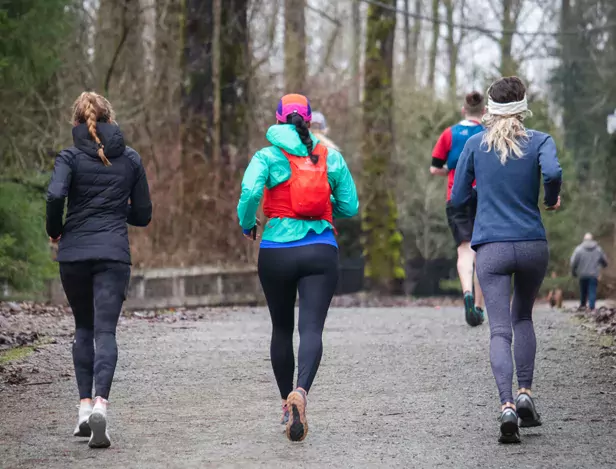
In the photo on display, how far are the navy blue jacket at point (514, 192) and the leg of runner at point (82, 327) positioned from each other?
219cm

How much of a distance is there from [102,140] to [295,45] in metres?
22.8

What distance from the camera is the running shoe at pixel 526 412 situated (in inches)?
269

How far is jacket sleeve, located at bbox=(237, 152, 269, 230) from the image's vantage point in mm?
6797

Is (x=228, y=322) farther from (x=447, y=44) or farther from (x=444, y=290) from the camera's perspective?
(x=447, y=44)

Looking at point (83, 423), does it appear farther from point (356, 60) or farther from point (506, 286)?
point (356, 60)

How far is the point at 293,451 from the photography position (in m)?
6.42

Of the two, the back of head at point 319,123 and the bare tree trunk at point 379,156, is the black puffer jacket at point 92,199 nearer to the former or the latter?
the back of head at point 319,123

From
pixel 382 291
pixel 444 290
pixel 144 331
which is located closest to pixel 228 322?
pixel 144 331

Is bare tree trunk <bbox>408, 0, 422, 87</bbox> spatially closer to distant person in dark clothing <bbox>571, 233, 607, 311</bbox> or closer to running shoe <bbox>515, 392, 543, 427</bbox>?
distant person in dark clothing <bbox>571, 233, 607, 311</bbox>

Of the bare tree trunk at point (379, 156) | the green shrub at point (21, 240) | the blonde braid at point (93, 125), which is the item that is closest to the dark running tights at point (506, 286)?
the blonde braid at point (93, 125)

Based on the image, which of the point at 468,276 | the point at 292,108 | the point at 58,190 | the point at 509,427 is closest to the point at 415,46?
the point at 468,276

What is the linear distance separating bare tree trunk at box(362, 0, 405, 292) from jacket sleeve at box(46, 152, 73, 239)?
18.8 metres

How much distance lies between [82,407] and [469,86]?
37.7 metres

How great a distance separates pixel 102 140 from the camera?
695 cm
